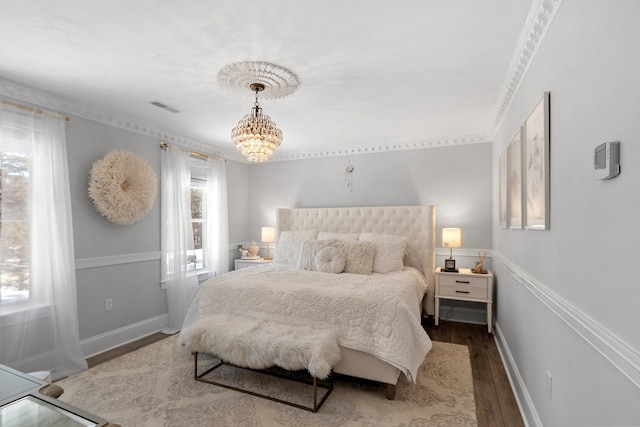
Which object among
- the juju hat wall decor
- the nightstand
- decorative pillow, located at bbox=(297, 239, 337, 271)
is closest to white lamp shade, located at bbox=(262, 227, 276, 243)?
decorative pillow, located at bbox=(297, 239, 337, 271)

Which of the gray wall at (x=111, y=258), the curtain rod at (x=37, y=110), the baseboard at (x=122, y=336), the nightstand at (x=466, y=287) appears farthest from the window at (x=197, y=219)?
the nightstand at (x=466, y=287)

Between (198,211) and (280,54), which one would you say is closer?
(280,54)

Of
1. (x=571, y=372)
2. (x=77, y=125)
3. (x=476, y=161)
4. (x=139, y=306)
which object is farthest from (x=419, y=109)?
(x=139, y=306)

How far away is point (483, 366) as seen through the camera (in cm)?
296

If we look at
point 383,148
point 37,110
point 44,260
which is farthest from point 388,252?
point 37,110

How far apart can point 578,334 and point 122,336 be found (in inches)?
162

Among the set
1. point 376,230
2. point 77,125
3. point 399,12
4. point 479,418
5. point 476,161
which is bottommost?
point 479,418

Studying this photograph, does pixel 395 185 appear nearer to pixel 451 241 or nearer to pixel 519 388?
pixel 451 241

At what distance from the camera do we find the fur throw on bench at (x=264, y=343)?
2.28 meters

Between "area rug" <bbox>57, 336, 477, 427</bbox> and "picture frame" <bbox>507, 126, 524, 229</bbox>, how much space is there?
4.67ft

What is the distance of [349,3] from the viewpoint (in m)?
1.71

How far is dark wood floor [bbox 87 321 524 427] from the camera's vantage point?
87.4 inches

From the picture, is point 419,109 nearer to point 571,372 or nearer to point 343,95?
point 343,95

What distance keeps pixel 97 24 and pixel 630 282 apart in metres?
2.79
